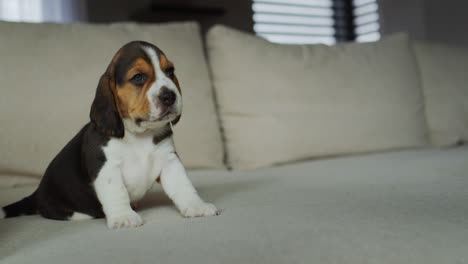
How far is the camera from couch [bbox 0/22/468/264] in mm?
887

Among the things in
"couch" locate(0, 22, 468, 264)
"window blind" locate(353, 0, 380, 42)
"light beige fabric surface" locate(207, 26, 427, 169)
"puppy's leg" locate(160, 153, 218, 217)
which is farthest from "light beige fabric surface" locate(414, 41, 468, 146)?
"window blind" locate(353, 0, 380, 42)

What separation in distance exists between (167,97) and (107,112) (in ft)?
0.50

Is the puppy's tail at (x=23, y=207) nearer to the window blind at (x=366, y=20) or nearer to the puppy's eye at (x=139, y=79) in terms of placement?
the puppy's eye at (x=139, y=79)

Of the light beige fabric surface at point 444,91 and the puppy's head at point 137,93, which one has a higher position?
the puppy's head at point 137,93

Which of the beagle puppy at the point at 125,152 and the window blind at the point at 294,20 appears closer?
the beagle puppy at the point at 125,152

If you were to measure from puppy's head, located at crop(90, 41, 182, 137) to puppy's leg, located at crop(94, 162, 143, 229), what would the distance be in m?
0.09

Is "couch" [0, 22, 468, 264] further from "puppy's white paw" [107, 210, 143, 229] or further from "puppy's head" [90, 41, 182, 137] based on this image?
"puppy's head" [90, 41, 182, 137]

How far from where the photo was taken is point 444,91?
2619mm

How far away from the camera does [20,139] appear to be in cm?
174

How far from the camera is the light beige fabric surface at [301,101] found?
210 cm

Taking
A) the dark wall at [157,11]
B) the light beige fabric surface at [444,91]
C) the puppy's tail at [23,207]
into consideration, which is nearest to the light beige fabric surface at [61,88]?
the puppy's tail at [23,207]

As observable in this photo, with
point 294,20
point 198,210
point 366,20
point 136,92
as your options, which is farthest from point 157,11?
point 198,210

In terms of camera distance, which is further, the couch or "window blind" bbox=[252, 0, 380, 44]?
"window blind" bbox=[252, 0, 380, 44]

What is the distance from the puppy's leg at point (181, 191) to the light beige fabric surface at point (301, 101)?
836 millimetres
